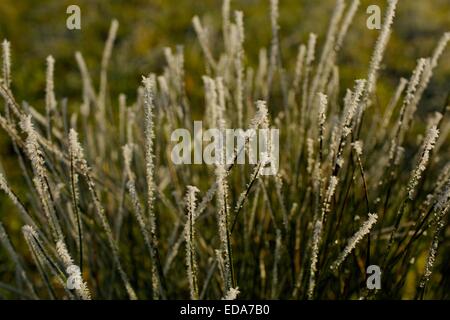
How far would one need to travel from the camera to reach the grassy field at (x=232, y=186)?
135cm

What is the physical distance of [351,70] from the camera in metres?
3.72

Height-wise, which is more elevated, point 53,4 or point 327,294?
point 53,4

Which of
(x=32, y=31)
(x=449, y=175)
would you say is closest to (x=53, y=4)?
(x=32, y=31)

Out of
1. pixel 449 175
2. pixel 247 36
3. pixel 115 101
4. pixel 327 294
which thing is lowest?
pixel 327 294

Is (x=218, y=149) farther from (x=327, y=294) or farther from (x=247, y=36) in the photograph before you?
(x=247, y=36)

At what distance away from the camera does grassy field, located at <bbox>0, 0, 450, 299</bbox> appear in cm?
135

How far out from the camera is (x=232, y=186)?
6.02 ft

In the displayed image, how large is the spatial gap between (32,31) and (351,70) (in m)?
2.16
